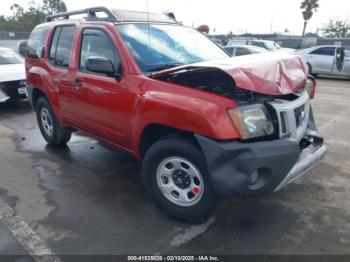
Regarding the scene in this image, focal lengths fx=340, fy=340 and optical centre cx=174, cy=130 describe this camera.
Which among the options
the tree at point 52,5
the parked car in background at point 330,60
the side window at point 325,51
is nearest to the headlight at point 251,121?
the parked car in background at point 330,60

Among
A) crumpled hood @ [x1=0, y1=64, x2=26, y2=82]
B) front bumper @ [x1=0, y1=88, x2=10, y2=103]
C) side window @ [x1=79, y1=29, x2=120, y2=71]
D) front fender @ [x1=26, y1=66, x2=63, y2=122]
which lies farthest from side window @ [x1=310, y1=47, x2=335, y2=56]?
side window @ [x1=79, y1=29, x2=120, y2=71]

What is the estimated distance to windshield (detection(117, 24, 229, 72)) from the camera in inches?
142

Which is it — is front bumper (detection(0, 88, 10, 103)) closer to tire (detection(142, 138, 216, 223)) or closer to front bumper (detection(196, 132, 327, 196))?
tire (detection(142, 138, 216, 223))

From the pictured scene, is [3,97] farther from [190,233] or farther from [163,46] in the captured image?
[190,233]

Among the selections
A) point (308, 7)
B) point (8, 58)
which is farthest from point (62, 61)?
point (308, 7)

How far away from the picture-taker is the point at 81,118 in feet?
14.3

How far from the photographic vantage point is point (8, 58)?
915 cm

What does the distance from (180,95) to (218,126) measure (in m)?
0.49

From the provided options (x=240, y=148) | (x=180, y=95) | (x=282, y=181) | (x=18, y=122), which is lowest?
(x=18, y=122)

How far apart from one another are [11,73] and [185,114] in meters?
6.85

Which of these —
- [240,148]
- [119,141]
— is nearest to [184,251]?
[240,148]

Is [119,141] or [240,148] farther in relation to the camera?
[119,141]

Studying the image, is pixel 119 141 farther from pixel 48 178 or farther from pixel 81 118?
pixel 48 178

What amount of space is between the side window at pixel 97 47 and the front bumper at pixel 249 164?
5.04 ft
